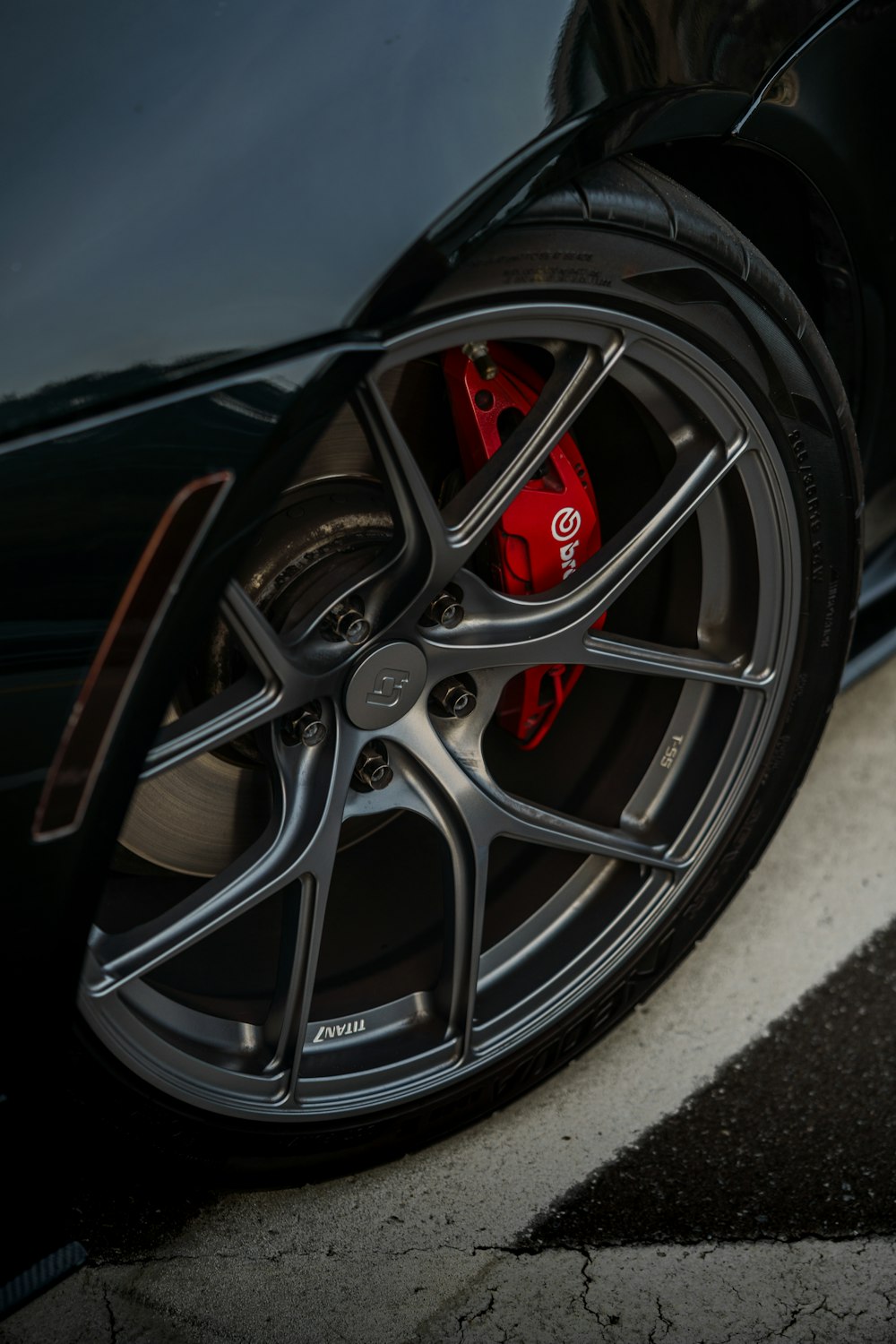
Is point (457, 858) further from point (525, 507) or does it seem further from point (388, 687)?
point (525, 507)

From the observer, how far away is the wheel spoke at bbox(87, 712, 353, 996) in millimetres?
1306

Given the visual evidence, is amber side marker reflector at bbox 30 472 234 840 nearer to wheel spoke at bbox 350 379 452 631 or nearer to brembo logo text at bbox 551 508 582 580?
wheel spoke at bbox 350 379 452 631

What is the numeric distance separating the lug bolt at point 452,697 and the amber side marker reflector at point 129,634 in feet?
1.57

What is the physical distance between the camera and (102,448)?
3.31 feet

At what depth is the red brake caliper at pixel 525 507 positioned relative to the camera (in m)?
1.43

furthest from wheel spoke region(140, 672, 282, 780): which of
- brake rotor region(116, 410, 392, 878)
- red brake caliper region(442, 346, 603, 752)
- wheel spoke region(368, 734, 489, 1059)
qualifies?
red brake caliper region(442, 346, 603, 752)

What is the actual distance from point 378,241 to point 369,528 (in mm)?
454

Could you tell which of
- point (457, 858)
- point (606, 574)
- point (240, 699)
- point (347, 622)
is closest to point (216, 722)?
point (240, 699)

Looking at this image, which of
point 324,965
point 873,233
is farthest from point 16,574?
point 873,233

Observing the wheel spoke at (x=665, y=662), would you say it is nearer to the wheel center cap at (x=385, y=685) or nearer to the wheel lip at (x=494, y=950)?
the wheel lip at (x=494, y=950)

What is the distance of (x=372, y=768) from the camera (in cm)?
144

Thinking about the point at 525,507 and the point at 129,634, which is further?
the point at 525,507

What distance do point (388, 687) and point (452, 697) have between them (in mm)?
123

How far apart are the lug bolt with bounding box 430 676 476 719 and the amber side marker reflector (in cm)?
48
